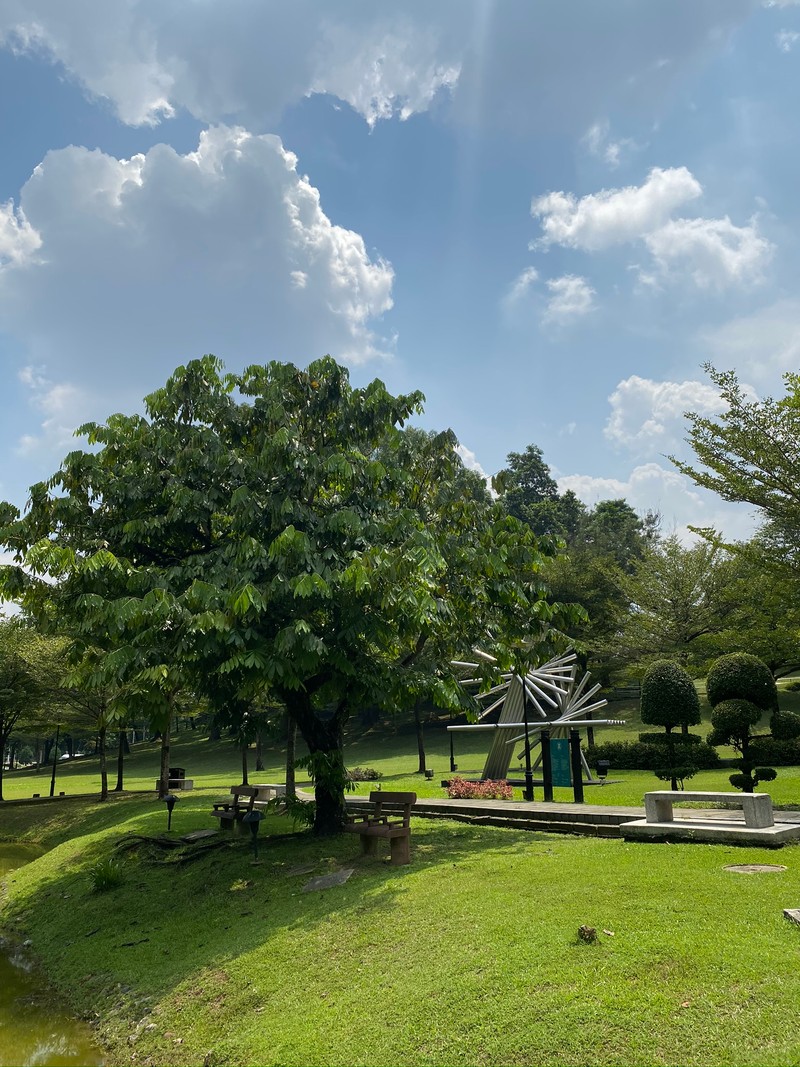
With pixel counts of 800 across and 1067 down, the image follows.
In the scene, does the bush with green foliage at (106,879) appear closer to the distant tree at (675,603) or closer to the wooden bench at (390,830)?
the wooden bench at (390,830)

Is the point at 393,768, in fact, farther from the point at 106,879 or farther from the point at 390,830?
the point at 390,830

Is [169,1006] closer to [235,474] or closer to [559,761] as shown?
[235,474]

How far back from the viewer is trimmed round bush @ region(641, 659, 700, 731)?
21.0 meters

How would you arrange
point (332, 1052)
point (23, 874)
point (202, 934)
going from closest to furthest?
point (332, 1052) → point (202, 934) → point (23, 874)

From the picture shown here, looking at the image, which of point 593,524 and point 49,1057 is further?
point 593,524

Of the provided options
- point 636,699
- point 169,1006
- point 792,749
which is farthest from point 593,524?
point 169,1006

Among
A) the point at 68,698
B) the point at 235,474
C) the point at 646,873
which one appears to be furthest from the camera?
the point at 68,698

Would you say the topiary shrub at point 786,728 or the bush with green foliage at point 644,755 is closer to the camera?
the topiary shrub at point 786,728

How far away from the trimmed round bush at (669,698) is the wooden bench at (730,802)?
32.1ft

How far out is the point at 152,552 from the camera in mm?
13469

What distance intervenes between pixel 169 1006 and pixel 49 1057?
1.29 meters

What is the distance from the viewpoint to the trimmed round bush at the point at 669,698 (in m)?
21.0

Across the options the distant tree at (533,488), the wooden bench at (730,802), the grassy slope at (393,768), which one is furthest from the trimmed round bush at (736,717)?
the distant tree at (533,488)

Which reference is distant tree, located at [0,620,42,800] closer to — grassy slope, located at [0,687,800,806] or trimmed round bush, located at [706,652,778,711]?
grassy slope, located at [0,687,800,806]
